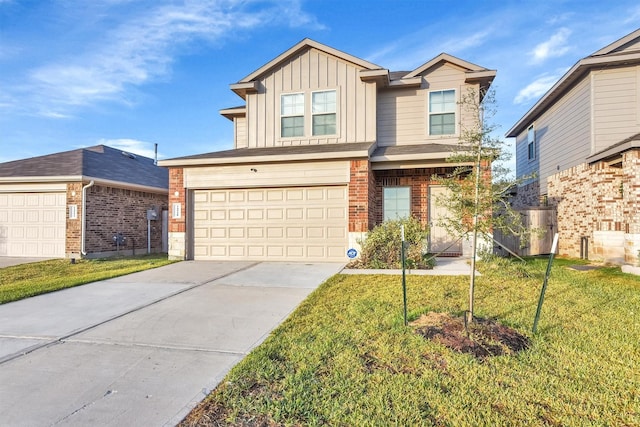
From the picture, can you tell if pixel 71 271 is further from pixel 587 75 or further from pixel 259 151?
pixel 587 75

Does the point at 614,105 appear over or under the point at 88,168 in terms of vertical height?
over

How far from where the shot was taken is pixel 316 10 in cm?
1060

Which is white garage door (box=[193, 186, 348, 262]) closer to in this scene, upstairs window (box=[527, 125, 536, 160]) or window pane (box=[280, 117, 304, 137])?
window pane (box=[280, 117, 304, 137])

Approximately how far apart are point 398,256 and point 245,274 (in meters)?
3.83

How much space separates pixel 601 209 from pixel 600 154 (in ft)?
5.18

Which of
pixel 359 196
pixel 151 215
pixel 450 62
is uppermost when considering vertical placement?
pixel 450 62

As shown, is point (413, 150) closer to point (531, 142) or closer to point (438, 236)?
point (438, 236)

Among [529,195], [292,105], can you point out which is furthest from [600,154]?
[292,105]

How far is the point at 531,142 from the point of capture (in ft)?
51.4

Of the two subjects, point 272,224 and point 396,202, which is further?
point 396,202

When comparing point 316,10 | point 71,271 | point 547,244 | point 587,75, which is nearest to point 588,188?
point 547,244

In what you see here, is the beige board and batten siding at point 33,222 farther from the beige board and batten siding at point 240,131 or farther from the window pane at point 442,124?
the window pane at point 442,124

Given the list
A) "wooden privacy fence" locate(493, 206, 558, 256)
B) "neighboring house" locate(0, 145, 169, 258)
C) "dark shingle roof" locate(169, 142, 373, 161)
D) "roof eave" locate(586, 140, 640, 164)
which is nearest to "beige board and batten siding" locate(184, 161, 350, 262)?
Answer: "dark shingle roof" locate(169, 142, 373, 161)

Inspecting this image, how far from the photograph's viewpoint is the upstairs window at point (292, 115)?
11.6 metres
